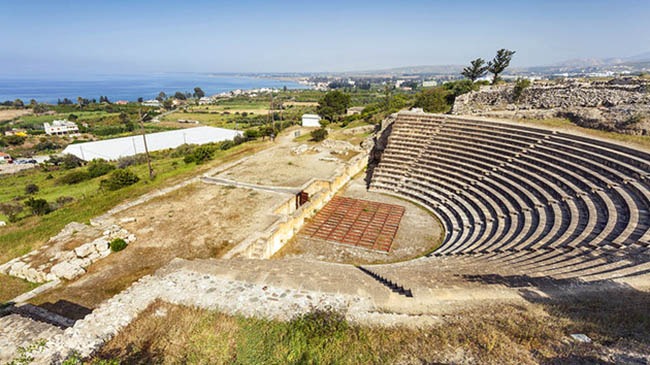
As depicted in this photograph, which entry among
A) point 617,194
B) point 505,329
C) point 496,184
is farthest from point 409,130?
point 505,329

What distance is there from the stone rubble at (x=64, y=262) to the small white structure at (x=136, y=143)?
33129mm

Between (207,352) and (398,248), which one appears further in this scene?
(398,248)

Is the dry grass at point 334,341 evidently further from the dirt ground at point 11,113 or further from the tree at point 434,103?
the dirt ground at point 11,113

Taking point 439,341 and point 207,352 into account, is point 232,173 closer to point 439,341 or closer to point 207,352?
point 207,352

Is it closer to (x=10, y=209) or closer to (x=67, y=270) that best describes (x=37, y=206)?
(x=10, y=209)

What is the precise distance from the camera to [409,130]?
812 inches

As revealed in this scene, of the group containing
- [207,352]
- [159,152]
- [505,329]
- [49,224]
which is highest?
[505,329]

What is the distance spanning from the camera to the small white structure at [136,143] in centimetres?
3806

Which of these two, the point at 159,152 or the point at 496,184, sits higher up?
the point at 496,184

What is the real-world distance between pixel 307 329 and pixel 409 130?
17.7m

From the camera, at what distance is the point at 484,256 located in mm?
9258

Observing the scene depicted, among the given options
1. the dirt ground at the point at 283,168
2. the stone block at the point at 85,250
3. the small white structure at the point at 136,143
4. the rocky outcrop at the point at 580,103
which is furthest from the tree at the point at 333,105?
the stone block at the point at 85,250

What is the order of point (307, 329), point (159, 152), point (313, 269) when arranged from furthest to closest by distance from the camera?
point (159, 152) → point (313, 269) → point (307, 329)

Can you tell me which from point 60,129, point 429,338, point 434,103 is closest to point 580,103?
point 434,103
